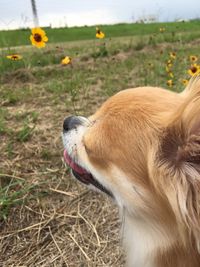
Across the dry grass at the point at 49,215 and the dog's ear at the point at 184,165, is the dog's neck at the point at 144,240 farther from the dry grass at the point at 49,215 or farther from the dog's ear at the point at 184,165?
the dry grass at the point at 49,215

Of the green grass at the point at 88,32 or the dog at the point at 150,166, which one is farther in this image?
the green grass at the point at 88,32

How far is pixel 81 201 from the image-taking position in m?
2.97

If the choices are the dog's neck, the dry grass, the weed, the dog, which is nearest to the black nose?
the dog

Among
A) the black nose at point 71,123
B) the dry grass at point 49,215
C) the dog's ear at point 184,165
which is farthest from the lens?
the dry grass at point 49,215

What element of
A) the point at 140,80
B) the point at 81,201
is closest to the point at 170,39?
the point at 140,80

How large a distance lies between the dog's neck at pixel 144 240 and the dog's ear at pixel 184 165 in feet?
0.54

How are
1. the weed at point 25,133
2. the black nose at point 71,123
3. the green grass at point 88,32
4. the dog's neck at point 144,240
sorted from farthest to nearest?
the green grass at point 88,32, the weed at point 25,133, the black nose at point 71,123, the dog's neck at point 144,240

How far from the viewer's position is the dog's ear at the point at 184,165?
1.57 m

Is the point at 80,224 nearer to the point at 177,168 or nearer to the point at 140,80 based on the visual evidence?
the point at 177,168

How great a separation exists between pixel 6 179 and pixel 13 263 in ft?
2.09

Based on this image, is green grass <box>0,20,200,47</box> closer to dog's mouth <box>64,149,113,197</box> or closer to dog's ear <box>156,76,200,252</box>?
dog's mouth <box>64,149,113,197</box>

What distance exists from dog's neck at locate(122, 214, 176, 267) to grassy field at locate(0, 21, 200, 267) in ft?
1.49

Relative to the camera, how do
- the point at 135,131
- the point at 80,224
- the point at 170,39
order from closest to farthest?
1. the point at 135,131
2. the point at 80,224
3. the point at 170,39

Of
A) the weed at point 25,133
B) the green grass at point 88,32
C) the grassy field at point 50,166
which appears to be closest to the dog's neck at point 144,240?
the grassy field at point 50,166
